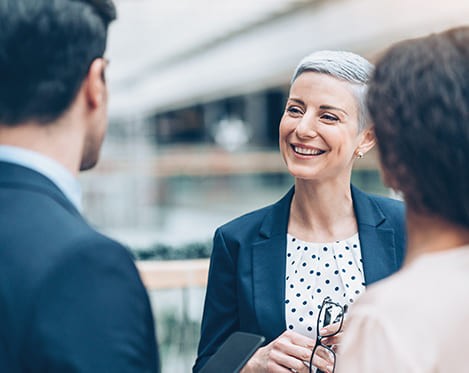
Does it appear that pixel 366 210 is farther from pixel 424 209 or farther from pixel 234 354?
pixel 424 209

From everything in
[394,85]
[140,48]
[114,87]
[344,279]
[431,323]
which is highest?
[394,85]

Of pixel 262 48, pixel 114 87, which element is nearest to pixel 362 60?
pixel 262 48

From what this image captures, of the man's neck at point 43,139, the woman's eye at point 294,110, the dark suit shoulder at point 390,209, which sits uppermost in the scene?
the man's neck at point 43,139

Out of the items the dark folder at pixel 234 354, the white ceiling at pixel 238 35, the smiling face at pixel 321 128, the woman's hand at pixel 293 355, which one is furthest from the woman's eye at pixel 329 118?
the white ceiling at pixel 238 35

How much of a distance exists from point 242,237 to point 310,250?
0.18 metres

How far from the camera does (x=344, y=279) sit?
6.12ft

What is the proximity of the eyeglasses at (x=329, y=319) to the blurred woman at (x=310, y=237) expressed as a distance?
0.06 metres

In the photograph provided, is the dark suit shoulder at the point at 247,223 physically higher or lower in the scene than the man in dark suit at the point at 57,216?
lower

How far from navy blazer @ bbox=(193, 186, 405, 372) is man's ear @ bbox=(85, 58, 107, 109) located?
31.0 inches

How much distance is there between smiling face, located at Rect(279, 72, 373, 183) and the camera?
1883mm

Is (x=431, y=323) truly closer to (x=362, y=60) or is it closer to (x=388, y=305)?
(x=388, y=305)

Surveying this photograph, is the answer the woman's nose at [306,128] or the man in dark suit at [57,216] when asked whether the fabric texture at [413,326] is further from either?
the woman's nose at [306,128]

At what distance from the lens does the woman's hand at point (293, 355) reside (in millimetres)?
1714

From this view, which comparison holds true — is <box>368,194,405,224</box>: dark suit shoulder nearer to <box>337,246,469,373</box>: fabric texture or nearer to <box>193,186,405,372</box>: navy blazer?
<box>193,186,405,372</box>: navy blazer
